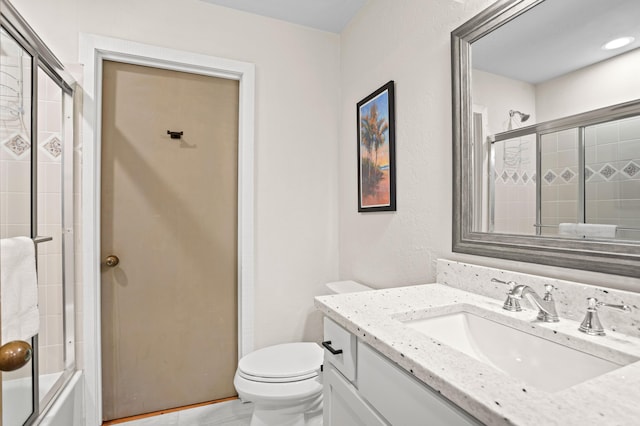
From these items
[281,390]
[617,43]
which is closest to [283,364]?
[281,390]

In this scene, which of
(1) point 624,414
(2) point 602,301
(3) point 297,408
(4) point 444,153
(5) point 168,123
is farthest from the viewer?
(5) point 168,123

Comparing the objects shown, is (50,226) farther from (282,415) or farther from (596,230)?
(596,230)

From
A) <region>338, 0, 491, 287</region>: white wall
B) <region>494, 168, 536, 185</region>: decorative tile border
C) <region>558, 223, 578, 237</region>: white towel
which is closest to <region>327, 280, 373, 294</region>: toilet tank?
<region>338, 0, 491, 287</region>: white wall

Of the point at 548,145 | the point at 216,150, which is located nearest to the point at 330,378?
the point at 548,145

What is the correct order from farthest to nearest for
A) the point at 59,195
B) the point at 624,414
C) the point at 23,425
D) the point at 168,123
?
1. the point at 168,123
2. the point at 59,195
3. the point at 23,425
4. the point at 624,414

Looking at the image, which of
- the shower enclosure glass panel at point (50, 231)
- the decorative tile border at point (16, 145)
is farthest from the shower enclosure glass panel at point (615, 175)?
the shower enclosure glass panel at point (50, 231)

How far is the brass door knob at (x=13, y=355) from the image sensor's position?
27.3 inches

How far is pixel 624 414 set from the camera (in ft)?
1.44

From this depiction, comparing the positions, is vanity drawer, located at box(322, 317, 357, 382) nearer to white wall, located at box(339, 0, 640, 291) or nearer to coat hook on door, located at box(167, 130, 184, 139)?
white wall, located at box(339, 0, 640, 291)

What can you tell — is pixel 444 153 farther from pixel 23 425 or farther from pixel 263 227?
pixel 23 425

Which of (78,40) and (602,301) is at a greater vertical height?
(78,40)

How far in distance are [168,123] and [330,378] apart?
1657 mm

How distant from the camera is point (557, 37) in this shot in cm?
91

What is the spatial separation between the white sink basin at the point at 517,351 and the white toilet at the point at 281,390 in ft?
2.46
